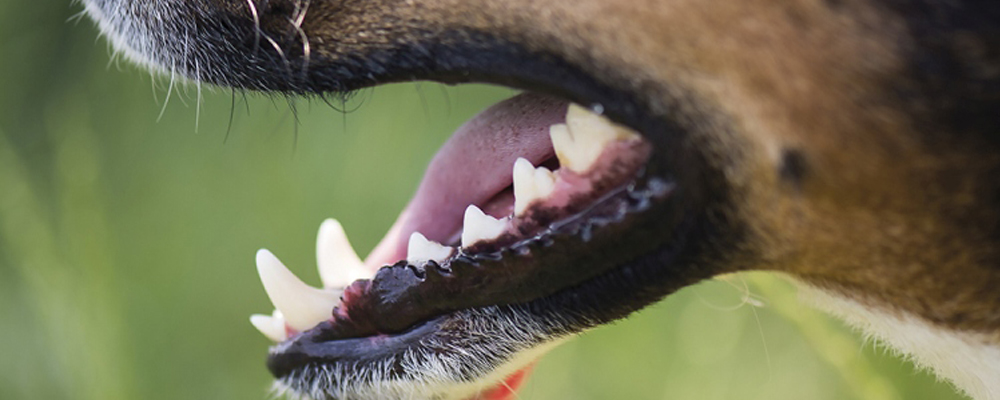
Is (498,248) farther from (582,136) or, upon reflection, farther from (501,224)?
(582,136)

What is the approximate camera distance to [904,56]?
1259 mm

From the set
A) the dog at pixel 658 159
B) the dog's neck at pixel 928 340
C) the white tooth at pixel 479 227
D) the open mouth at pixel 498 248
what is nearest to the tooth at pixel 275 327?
the open mouth at pixel 498 248

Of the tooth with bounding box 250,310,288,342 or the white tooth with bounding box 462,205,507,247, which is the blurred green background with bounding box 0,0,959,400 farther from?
the white tooth with bounding box 462,205,507,247

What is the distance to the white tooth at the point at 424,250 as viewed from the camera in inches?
64.4

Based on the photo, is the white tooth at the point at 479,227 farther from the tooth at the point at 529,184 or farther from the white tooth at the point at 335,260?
the white tooth at the point at 335,260

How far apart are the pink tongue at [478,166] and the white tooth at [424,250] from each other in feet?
0.56

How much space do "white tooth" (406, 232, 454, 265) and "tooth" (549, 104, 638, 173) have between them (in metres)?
0.25

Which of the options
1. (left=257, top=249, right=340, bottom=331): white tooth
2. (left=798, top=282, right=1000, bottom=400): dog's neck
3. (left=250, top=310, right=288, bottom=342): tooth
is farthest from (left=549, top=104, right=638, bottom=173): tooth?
(left=250, top=310, right=288, bottom=342): tooth

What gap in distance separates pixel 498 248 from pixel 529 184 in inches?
4.3

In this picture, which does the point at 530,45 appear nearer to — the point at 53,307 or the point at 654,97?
the point at 654,97

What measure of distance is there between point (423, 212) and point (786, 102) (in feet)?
2.61

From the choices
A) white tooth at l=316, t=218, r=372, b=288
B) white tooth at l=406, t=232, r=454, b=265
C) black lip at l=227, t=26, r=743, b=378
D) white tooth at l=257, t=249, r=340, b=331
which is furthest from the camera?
white tooth at l=316, t=218, r=372, b=288

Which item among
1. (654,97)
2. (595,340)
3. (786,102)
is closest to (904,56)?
(786,102)

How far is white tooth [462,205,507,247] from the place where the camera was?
156 centimetres
